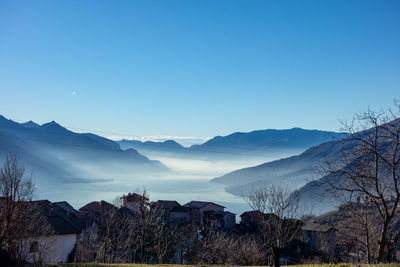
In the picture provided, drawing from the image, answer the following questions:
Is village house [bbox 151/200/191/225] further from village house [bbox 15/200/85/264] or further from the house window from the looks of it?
the house window

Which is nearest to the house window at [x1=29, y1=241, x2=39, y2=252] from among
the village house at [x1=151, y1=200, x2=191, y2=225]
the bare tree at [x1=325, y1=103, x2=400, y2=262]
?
the bare tree at [x1=325, y1=103, x2=400, y2=262]

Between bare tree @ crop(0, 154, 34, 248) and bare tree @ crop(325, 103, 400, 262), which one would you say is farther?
bare tree @ crop(0, 154, 34, 248)

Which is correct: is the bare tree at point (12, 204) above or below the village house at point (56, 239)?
above

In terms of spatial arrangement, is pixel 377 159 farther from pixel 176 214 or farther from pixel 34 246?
pixel 176 214

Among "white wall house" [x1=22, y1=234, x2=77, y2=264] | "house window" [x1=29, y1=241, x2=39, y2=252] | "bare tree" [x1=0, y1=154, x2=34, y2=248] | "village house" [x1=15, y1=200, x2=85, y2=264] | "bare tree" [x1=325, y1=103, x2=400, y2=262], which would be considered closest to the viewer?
"bare tree" [x1=325, y1=103, x2=400, y2=262]

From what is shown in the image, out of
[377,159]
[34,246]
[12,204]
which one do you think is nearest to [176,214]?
[34,246]

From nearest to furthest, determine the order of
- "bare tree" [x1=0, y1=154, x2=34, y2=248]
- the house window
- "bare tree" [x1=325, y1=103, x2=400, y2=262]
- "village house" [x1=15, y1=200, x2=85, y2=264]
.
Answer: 1. "bare tree" [x1=325, y1=103, x2=400, y2=262]
2. "bare tree" [x1=0, y1=154, x2=34, y2=248]
3. the house window
4. "village house" [x1=15, y1=200, x2=85, y2=264]

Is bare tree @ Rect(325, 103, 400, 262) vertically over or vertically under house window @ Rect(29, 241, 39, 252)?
over

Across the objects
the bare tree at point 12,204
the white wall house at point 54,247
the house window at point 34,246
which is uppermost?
the bare tree at point 12,204

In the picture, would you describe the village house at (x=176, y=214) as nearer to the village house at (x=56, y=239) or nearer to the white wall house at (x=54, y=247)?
the village house at (x=56, y=239)

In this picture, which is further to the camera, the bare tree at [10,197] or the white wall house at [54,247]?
the white wall house at [54,247]

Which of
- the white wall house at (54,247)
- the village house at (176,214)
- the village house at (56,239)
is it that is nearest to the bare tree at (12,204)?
the white wall house at (54,247)

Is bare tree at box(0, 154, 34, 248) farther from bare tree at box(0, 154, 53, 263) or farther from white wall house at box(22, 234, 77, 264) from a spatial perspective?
white wall house at box(22, 234, 77, 264)

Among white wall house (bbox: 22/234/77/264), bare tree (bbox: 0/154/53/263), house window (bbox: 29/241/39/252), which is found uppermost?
bare tree (bbox: 0/154/53/263)
